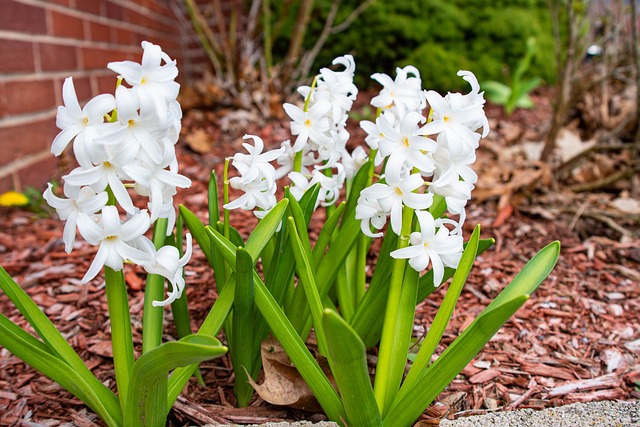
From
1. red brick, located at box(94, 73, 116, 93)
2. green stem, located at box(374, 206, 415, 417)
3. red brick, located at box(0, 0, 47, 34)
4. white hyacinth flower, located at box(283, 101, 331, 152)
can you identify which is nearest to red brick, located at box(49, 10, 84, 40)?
red brick, located at box(0, 0, 47, 34)

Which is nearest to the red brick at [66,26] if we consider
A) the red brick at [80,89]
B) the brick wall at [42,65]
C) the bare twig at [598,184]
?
the brick wall at [42,65]

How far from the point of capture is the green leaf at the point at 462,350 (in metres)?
1.02

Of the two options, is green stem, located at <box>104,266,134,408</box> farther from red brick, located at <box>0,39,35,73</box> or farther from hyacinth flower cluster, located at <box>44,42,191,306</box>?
red brick, located at <box>0,39,35,73</box>

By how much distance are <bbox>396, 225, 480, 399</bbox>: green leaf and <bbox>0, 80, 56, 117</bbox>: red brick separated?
2194mm

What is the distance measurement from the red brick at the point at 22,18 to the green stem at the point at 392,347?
7.29ft

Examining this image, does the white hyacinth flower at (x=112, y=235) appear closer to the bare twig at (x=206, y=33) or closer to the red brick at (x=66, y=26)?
the red brick at (x=66, y=26)

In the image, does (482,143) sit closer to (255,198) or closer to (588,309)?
(588,309)

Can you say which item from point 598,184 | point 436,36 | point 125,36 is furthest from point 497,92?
point 125,36

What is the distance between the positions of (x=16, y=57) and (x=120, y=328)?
198cm

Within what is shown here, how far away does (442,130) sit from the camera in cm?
102

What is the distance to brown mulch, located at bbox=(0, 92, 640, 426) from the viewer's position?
1.37 metres

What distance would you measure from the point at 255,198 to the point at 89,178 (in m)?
0.37

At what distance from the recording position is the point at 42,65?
109 inches

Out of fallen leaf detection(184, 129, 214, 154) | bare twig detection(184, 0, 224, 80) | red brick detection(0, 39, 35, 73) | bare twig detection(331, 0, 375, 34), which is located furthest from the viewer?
bare twig detection(331, 0, 375, 34)
